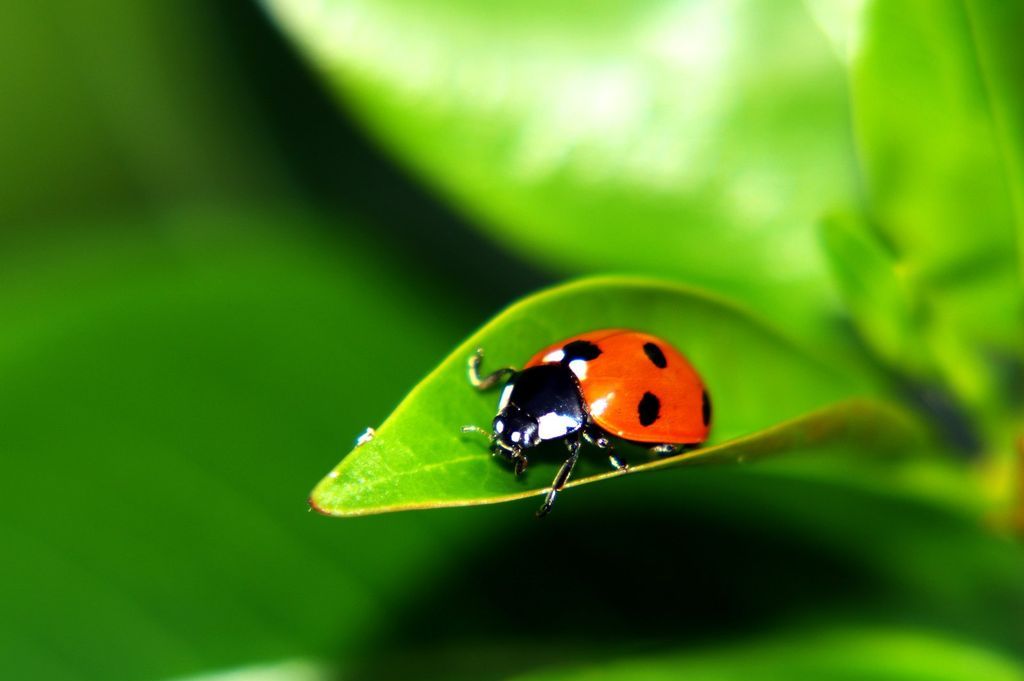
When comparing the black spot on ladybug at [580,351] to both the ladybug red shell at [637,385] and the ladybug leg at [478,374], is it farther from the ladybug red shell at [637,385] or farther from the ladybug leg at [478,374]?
the ladybug leg at [478,374]

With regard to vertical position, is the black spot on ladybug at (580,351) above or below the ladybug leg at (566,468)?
above

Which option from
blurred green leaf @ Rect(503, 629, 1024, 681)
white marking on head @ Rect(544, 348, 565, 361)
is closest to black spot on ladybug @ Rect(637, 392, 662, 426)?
white marking on head @ Rect(544, 348, 565, 361)

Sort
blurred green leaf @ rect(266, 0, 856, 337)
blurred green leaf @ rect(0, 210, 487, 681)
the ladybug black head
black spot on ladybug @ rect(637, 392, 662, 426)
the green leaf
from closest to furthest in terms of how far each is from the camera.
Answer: the green leaf, the ladybug black head, black spot on ladybug @ rect(637, 392, 662, 426), blurred green leaf @ rect(266, 0, 856, 337), blurred green leaf @ rect(0, 210, 487, 681)

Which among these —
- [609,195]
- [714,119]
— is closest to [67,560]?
[609,195]

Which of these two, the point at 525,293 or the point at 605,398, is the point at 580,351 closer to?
the point at 605,398

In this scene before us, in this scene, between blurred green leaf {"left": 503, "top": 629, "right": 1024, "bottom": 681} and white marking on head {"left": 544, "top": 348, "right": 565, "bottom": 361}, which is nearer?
white marking on head {"left": 544, "top": 348, "right": 565, "bottom": 361}

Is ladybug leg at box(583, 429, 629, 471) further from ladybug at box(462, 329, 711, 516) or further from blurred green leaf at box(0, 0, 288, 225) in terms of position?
blurred green leaf at box(0, 0, 288, 225)

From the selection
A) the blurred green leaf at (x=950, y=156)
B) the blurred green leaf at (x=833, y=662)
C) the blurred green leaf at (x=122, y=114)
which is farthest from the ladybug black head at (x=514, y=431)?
the blurred green leaf at (x=122, y=114)
